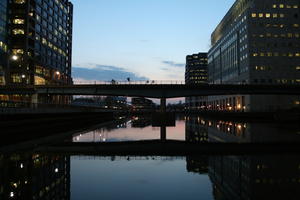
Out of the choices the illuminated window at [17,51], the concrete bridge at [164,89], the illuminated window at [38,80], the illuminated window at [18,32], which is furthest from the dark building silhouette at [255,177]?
the illuminated window at [38,80]

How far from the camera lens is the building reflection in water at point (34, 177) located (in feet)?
41.6

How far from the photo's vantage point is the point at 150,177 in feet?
53.6

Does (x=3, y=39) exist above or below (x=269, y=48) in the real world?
below

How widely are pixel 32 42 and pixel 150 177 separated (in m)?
119

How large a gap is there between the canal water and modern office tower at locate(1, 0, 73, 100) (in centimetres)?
9479

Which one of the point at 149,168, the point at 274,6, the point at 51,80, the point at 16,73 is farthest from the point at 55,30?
the point at 149,168

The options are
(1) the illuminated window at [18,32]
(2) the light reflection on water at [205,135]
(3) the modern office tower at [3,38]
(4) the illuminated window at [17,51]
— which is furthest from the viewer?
(1) the illuminated window at [18,32]

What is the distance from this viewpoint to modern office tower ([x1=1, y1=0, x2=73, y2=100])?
376 feet

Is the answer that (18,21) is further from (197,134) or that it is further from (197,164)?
(197,164)

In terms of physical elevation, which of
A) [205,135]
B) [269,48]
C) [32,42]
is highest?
[32,42]

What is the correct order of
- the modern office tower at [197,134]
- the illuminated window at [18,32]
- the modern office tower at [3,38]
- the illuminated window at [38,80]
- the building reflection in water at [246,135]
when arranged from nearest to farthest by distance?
1. the building reflection in water at [246,135]
2. the modern office tower at [197,134]
3. the modern office tower at [3,38]
4. the illuminated window at [18,32]
5. the illuminated window at [38,80]

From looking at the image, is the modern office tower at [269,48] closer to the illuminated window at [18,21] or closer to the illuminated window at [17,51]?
the illuminated window at [17,51]

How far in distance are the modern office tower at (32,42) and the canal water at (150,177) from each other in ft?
311

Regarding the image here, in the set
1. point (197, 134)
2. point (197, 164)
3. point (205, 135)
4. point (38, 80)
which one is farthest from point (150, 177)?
point (38, 80)
